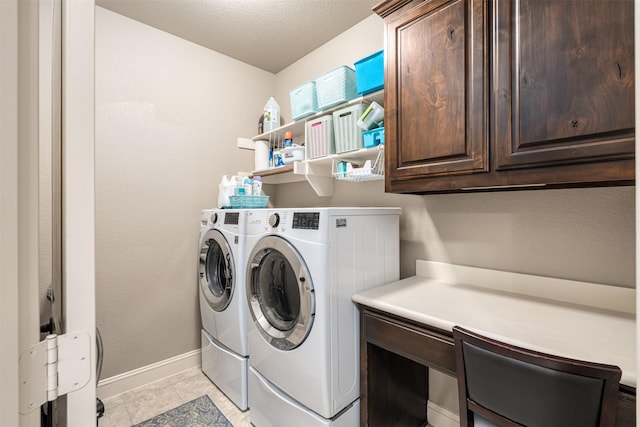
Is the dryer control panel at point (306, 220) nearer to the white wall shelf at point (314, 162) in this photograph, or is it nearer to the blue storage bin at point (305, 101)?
the white wall shelf at point (314, 162)

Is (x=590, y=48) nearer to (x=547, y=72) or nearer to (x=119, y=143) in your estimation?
(x=547, y=72)

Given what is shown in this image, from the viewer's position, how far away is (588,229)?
1.29m

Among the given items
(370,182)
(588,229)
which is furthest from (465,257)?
(370,182)

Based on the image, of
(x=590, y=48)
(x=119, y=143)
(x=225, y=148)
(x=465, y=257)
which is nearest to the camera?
(x=590, y=48)

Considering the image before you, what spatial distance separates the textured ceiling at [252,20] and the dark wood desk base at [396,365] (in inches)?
77.7

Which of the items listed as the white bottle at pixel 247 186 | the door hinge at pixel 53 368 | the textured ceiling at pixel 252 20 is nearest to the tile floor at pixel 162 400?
the white bottle at pixel 247 186

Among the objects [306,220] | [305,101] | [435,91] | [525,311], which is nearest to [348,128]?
[305,101]

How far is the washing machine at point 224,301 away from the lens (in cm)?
187

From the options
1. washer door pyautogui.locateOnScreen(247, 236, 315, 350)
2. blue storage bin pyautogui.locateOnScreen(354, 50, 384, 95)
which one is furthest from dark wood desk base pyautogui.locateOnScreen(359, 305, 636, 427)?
blue storage bin pyautogui.locateOnScreen(354, 50, 384, 95)

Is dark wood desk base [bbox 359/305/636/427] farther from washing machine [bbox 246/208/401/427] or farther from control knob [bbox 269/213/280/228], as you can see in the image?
control knob [bbox 269/213/280/228]

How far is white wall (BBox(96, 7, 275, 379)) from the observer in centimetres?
207

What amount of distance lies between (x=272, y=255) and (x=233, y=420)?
106 cm

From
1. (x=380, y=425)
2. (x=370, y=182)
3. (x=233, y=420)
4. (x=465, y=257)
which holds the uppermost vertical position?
(x=370, y=182)

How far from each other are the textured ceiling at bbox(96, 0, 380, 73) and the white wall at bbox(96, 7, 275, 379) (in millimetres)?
138
